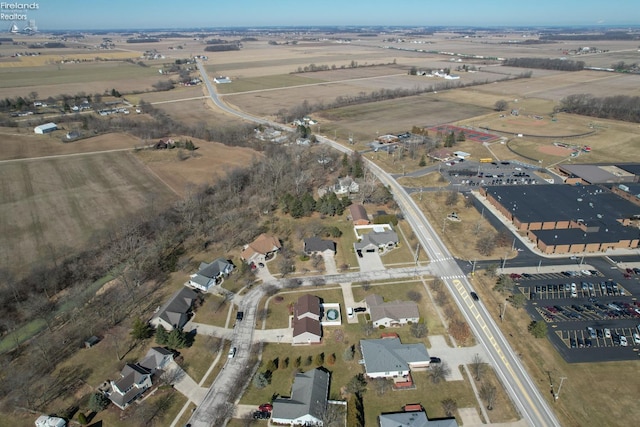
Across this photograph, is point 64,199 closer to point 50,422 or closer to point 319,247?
point 50,422

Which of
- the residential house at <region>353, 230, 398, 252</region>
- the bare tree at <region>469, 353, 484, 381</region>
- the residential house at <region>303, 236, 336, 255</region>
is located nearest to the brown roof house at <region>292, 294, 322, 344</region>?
the residential house at <region>303, 236, 336, 255</region>

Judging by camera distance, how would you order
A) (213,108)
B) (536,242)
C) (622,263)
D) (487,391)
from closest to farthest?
(487,391) → (622,263) → (536,242) → (213,108)

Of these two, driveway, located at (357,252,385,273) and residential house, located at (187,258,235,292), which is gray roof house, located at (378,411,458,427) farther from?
residential house, located at (187,258,235,292)

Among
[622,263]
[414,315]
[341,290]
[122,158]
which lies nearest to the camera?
[414,315]

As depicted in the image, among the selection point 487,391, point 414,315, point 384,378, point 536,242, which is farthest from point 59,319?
point 536,242

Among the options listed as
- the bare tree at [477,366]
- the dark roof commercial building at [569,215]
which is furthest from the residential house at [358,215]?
the bare tree at [477,366]

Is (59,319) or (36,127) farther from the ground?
(36,127)

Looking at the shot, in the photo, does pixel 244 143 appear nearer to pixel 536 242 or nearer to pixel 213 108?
pixel 213 108
